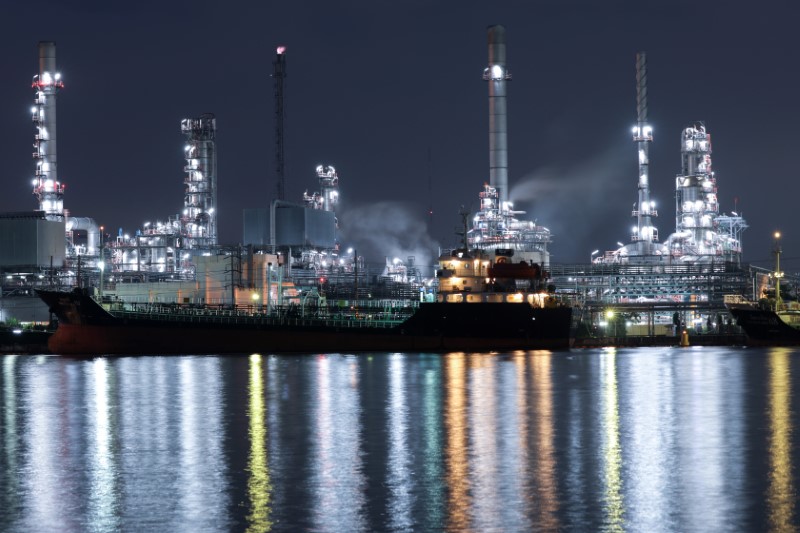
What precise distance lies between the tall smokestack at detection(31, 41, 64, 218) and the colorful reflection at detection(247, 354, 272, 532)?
81388mm

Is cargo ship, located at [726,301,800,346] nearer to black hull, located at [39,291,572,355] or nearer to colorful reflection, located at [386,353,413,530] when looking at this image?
black hull, located at [39,291,572,355]

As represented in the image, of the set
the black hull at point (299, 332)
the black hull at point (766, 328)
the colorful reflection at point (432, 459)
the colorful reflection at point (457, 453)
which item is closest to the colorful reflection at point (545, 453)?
the colorful reflection at point (457, 453)

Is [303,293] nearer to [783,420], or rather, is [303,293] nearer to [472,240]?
[472,240]

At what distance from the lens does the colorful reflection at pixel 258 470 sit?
20505 millimetres

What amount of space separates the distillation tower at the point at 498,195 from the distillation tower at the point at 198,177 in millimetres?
27920

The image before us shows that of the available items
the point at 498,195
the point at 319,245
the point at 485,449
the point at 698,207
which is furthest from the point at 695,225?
the point at 485,449

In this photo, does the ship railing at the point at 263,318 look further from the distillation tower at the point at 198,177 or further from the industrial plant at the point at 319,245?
Answer: the distillation tower at the point at 198,177

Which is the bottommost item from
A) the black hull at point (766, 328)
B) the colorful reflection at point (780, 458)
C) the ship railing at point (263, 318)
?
the colorful reflection at point (780, 458)

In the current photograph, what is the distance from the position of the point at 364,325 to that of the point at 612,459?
166 feet

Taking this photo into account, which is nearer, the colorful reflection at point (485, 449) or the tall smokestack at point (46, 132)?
the colorful reflection at point (485, 449)

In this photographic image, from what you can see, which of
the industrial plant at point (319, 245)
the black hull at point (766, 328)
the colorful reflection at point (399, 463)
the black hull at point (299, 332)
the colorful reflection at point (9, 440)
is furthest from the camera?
the industrial plant at point (319, 245)

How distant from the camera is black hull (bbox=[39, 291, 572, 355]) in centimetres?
7338

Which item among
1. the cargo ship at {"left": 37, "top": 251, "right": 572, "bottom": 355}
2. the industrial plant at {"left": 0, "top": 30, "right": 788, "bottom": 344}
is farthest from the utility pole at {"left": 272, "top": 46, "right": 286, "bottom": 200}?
the cargo ship at {"left": 37, "top": 251, "right": 572, "bottom": 355}

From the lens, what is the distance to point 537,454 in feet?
91.2
